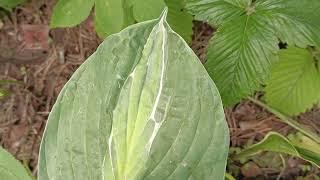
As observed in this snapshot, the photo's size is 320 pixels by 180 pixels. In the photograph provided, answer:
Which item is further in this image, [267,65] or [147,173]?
[267,65]

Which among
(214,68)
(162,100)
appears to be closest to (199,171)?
(162,100)

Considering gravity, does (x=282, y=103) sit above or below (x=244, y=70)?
below

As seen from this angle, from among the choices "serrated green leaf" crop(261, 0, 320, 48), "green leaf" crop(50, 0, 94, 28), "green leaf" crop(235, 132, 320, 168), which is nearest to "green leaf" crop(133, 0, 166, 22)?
"green leaf" crop(50, 0, 94, 28)

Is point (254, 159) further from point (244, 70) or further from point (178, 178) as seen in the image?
point (178, 178)

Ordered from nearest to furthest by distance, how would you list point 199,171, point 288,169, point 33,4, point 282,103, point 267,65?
point 199,171 < point 267,65 < point 282,103 < point 288,169 < point 33,4

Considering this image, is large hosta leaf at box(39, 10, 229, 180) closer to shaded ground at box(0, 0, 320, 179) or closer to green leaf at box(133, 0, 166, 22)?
green leaf at box(133, 0, 166, 22)

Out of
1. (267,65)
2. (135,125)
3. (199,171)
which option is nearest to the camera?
(135,125)
